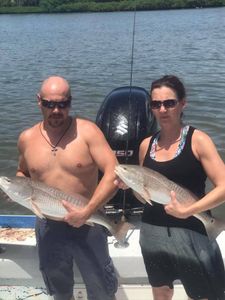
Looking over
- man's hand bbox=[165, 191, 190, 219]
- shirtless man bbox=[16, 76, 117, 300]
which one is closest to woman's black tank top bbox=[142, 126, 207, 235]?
man's hand bbox=[165, 191, 190, 219]

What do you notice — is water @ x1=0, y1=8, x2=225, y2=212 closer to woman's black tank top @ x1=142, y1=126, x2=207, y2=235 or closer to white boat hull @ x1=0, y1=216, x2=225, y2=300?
white boat hull @ x1=0, y1=216, x2=225, y2=300

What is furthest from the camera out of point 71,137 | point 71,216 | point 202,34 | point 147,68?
point 202,34

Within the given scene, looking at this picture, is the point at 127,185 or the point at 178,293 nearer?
the point at 127,185

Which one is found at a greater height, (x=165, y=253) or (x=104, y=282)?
(x=165, y=253)

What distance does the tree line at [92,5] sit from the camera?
236 feet

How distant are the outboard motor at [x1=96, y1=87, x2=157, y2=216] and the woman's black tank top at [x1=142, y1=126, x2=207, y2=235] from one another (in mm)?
1423

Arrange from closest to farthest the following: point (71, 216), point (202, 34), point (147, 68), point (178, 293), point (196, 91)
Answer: point (71, 216) < point (178, 293) < point (196, 91) < point (147, 68) < point (202, 34)

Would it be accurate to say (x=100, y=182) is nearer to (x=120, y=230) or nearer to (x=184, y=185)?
(x=120, y=230)

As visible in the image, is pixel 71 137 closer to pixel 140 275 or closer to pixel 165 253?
pixel 165 253

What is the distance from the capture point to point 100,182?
3275mm

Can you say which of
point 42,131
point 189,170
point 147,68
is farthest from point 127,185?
point 147,68

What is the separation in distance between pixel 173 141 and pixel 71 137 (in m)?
0.74

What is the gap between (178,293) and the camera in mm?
4102

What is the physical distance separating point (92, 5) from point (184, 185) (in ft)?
264
